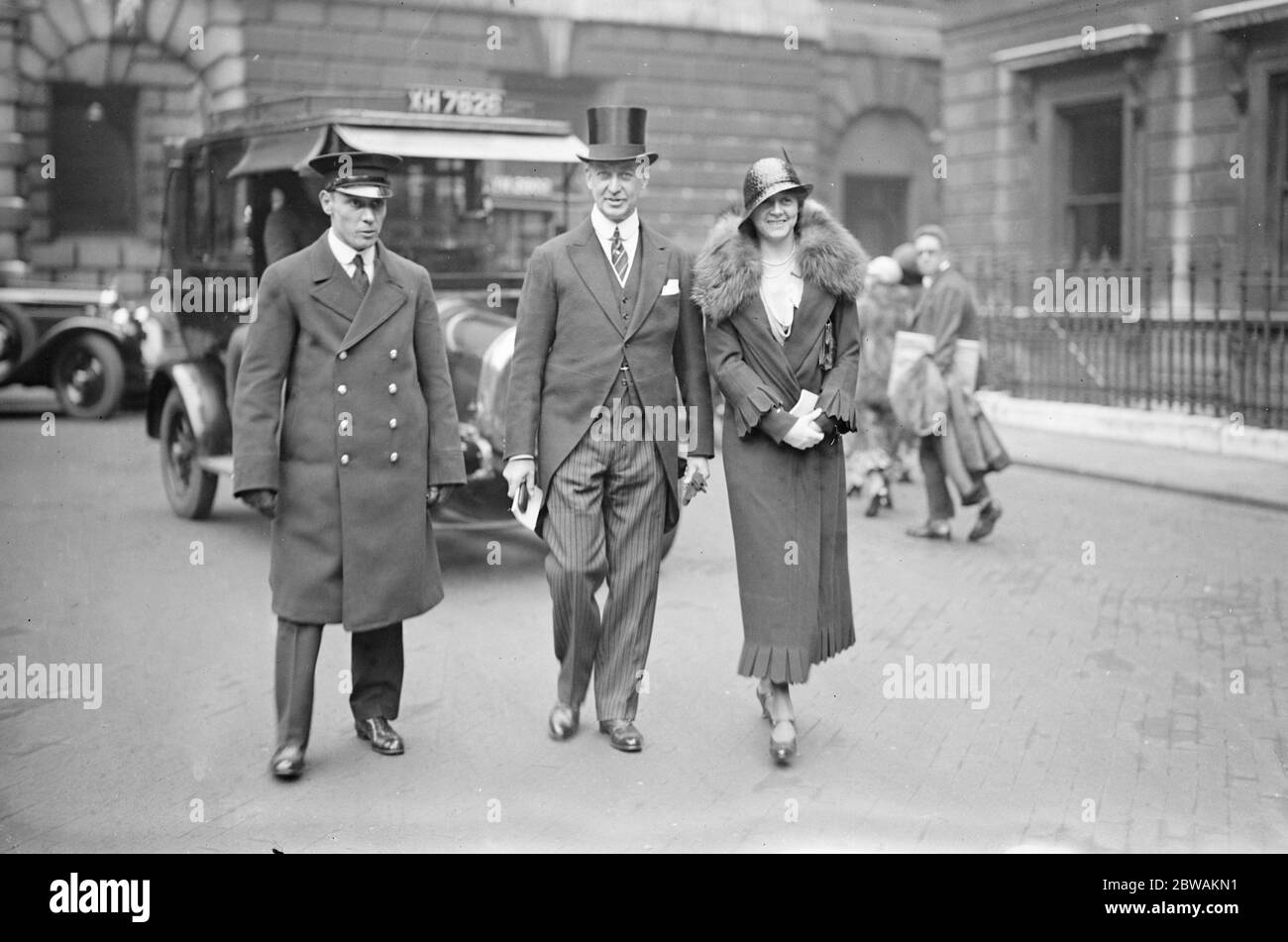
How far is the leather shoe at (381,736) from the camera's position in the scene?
566 cm

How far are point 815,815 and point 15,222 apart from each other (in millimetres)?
19846

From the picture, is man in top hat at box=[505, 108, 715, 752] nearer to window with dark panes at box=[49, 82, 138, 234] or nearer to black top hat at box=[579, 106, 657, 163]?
black top hat at box=[579, 106, 657, 163]

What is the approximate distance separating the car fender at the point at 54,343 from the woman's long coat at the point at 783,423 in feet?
44.0

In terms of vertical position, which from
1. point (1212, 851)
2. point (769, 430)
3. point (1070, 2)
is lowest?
point (1212, 851)

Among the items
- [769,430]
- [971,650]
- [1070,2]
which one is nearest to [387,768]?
[769,430]

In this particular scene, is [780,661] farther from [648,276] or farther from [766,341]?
[648,276]

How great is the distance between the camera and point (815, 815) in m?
4.98

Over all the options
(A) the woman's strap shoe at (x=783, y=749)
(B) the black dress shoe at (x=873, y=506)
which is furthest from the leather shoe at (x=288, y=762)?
(B) the black dress shoe at (x=873, y=506)

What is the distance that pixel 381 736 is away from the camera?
5695 millimetres

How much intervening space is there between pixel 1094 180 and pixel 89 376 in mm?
11975
